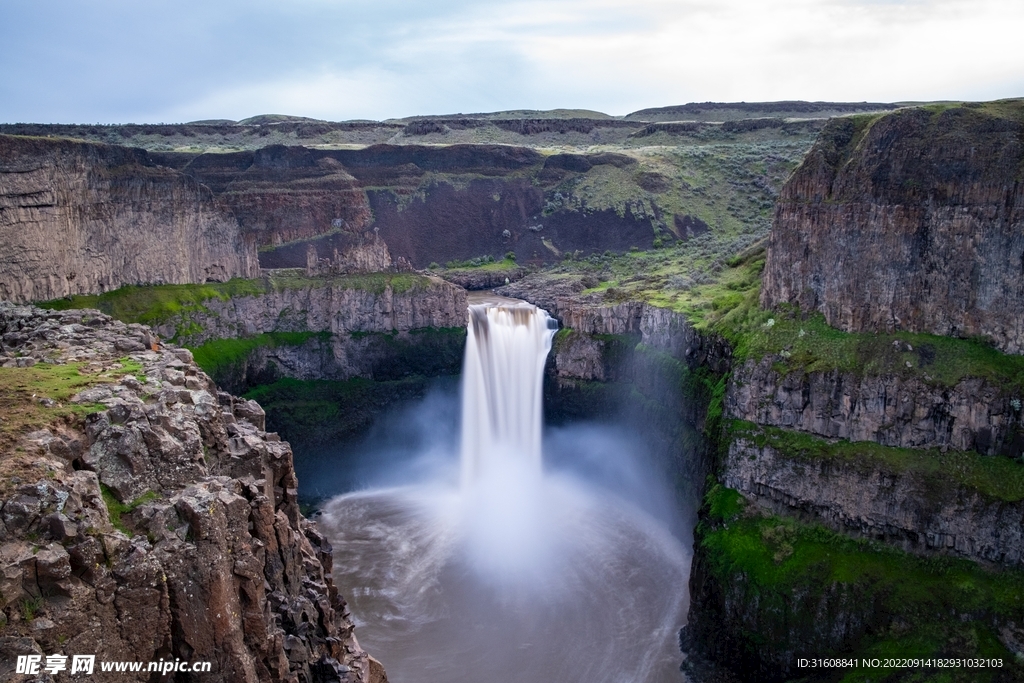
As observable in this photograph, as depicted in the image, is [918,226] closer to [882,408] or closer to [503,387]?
[882,408]

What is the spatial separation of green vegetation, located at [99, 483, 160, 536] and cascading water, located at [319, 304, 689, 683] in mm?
17629

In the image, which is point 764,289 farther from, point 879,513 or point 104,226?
point 104,226

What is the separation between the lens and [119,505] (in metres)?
16.6

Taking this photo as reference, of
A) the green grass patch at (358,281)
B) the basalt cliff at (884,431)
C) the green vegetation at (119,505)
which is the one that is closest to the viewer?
the green vegetation at (119,505)

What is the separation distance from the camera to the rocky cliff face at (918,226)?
32.6 metres

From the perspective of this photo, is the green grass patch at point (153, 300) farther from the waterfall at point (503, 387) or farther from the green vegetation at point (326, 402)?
the waterfall at point (503, 387)

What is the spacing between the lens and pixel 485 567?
4000 centimetres

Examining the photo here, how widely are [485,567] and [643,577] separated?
7393mm

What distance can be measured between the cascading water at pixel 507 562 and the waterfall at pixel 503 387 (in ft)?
0.29

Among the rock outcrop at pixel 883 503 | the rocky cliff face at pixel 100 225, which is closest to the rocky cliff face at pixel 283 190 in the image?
→ the rocky cliff face at pixel 100 225

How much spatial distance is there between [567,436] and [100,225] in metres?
31.1

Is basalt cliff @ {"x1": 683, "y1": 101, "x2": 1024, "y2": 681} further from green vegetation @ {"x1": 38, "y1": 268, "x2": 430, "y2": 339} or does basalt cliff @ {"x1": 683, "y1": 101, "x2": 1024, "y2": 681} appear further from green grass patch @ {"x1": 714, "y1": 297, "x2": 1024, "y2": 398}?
green vegetation @ {"x1": 38, "y1": 268, "x2": 430, "y2": 339}

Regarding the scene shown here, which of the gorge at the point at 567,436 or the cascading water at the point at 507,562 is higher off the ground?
the gorge at the point at 567,436

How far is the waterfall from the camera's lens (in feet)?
171
